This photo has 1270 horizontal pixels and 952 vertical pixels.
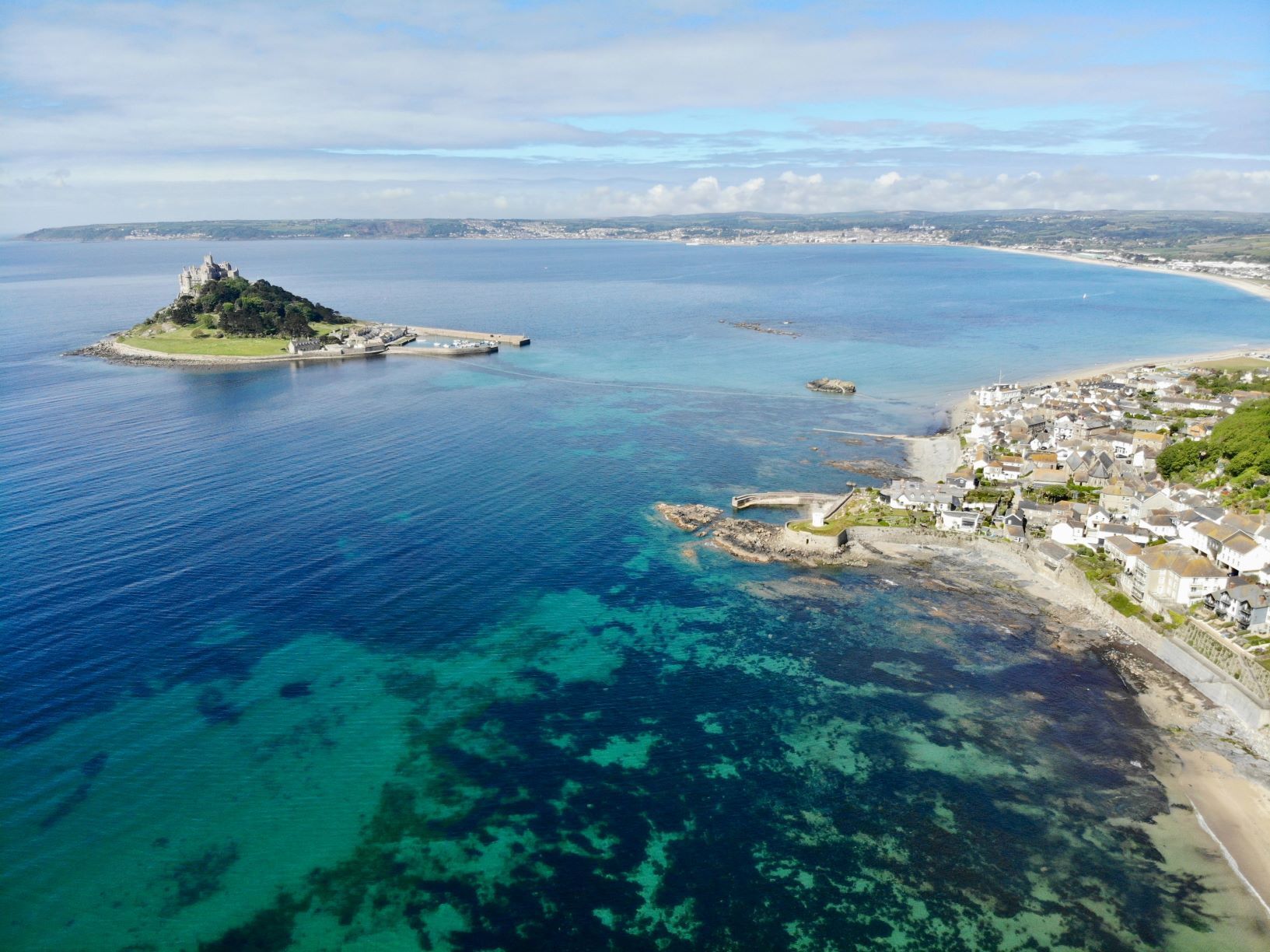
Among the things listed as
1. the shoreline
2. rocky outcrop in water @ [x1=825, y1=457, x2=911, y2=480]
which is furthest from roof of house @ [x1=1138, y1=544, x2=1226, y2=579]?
rocky outcrop in water @ [x1=825, y1=457, x2=911, y2=480]

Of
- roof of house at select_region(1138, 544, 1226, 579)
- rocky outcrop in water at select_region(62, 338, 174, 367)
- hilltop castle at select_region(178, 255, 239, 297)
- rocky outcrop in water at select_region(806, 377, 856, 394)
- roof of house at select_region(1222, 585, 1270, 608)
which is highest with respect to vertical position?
hilltop castle at select_region(178, 255, 239, 297)

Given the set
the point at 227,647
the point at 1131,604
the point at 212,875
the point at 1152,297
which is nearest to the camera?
the point at 212,875

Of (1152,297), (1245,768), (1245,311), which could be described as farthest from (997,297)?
(1245,768)

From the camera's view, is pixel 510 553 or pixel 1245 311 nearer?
pixel 510 553

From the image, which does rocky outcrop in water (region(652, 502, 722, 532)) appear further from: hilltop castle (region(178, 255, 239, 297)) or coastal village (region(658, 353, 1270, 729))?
hilltop castle (region(178, 255, 239, 297))

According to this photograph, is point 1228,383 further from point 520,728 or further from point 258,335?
point 258,335

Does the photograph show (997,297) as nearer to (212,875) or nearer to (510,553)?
(510,553)

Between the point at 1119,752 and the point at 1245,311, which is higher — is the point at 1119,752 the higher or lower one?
the lower one
